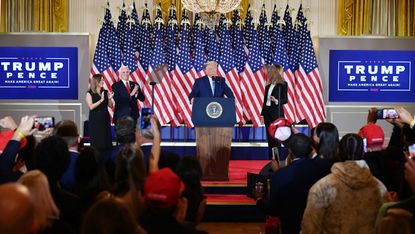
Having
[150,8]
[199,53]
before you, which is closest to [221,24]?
[199,53]

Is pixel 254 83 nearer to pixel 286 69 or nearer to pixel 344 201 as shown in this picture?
pixel 286 69

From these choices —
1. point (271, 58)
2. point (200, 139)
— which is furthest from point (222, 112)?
point (271, 58)

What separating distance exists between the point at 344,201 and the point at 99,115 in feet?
Answer: 21.1

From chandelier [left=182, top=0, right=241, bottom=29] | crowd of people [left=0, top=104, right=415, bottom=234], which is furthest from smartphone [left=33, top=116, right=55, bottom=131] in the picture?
chandelier [left=182, top=0, right=241, bottom=29]

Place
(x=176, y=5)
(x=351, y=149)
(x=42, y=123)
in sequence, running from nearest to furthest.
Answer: (x=351, y=149) < (x=42, y=123) < (x=176, y=5)

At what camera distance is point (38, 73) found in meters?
12.9

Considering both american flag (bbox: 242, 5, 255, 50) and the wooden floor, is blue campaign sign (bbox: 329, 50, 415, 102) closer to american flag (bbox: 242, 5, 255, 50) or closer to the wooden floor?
american flag (bbox: 242, 5, 255, 50)

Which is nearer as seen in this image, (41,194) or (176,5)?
(41,194)

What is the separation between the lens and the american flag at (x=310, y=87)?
12492 millimetres

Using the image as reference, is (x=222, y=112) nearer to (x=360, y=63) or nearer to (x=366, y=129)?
(x=366, y=129)

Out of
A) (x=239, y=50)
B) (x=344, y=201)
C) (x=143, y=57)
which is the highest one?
(x=239, y=50)

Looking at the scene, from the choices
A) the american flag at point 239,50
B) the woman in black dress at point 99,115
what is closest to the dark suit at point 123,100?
the woman in black dress at point 99,115

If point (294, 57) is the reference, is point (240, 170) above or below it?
below

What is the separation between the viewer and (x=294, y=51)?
12719 mm
